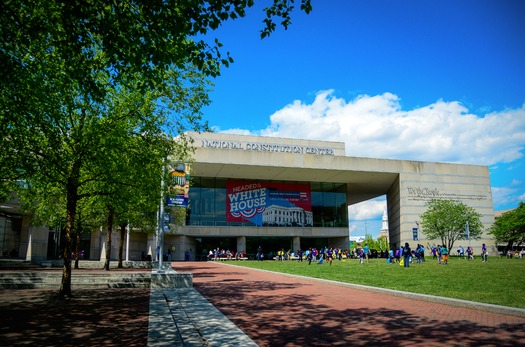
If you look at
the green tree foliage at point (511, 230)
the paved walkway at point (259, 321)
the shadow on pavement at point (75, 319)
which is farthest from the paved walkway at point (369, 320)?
the green tree foliage at point (511, 230)

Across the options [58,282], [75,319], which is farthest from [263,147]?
[75,319]

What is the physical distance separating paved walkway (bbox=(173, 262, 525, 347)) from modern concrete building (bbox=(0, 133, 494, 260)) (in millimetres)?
41777

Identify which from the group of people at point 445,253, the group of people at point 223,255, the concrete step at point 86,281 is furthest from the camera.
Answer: the group of people at point 223,255

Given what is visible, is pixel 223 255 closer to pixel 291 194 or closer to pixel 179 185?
pixel 291 194

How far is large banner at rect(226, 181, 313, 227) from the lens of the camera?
194 ft

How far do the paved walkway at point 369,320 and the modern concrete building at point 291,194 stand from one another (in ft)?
137

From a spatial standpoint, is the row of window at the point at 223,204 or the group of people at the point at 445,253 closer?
the group of people at the point at 445,253

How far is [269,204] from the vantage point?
2367 inches

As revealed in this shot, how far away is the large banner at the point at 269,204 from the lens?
194ft

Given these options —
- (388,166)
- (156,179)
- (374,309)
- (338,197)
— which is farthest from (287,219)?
(374,309)

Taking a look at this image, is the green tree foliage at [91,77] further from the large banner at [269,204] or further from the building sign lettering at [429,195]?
the building sign lettering at [429,195]

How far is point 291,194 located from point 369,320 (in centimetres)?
5401

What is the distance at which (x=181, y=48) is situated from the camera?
7867mm

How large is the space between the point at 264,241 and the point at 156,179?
4714 cm
